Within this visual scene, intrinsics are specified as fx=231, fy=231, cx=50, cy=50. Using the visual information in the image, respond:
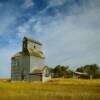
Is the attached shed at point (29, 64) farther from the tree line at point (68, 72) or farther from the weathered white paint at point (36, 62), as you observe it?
the tree line at point (68, 72)

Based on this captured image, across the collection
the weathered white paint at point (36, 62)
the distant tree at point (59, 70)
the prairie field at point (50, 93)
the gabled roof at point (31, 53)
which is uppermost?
the gabled roof at point (31, 53)

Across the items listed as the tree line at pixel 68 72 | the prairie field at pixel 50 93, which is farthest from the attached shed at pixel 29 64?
the prairie field at pixel 50 93

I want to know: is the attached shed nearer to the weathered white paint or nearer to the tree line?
the weathered white paint

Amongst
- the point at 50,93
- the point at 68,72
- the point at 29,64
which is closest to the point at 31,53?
the point at 29,64

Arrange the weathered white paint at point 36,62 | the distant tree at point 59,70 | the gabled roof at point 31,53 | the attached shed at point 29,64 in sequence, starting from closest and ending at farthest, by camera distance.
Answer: the attached shed at point 29,64, the weathered white paint at point 36,62, the gabled roof at point 31,53, the distant tree at point 59,70

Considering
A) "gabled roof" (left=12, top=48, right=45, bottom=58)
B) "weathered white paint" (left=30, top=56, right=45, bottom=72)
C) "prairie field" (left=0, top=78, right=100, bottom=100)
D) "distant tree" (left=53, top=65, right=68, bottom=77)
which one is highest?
"gabled roof" (left=12, top=48, right=45, bottom=58)

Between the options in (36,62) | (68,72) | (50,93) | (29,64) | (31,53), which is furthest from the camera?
(68,72)

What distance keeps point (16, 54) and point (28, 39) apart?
19.6 ft

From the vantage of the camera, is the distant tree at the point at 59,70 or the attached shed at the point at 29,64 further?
the distant tree at the point at 59,70

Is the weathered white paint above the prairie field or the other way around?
above

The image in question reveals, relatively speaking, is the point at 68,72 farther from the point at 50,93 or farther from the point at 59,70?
the point at 50,93

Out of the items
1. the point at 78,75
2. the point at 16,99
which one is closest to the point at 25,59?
the point at 78,75

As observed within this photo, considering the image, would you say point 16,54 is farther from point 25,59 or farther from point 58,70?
point 58,70

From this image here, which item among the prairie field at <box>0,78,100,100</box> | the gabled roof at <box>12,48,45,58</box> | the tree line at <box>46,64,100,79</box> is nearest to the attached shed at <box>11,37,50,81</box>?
the gabled roof at <box>12,48,45,58</box>
